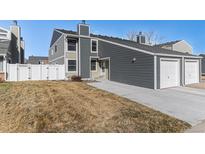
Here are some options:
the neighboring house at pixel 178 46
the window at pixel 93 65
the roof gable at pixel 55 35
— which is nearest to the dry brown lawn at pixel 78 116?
the window at pixel 93 65

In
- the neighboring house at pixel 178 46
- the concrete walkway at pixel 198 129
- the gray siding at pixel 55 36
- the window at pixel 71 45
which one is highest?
the neighboring house at pixel 178 46

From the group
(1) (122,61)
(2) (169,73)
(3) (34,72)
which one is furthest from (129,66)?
(3) (34,72)

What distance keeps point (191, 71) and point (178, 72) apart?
256cm

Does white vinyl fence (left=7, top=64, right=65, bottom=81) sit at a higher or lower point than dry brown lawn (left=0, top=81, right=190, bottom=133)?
higher

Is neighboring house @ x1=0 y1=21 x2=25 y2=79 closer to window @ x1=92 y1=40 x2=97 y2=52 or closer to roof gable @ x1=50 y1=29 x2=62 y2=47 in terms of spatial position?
roof gable @ x1=50 y1=29 x2=62 y2=47

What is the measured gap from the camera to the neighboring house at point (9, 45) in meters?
14.9

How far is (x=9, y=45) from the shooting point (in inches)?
683

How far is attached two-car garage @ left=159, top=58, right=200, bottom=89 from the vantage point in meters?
12.7

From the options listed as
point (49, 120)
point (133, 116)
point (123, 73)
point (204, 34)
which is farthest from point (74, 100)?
point (204, 34)

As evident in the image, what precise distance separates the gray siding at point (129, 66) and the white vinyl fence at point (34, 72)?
193 inches

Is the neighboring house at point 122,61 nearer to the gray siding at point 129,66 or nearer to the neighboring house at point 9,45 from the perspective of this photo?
the gray siding at point 129,66

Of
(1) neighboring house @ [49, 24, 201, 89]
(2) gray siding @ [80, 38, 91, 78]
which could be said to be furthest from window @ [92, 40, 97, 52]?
(2) gray siding @ [80, 38, 91, 78]

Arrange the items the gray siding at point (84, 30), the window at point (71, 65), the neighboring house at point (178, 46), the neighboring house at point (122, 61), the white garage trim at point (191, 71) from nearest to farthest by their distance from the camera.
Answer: the neighboring house at point (122, 61) < the white garage trim at point (191, 71) < the window at point (71, 65) < the gray siding at point (84, 30) < the neighboring house at point (178, 46)
